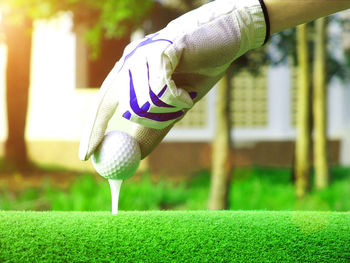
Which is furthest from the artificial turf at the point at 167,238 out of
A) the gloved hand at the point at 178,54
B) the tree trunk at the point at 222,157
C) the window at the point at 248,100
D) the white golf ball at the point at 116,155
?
the window at the point at 248,100

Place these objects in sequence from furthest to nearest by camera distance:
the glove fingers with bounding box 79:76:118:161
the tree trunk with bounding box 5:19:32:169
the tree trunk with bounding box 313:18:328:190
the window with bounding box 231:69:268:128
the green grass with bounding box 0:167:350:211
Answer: the window with bounding box 231:69:268:128
the tree trunk with bounding box 5:19:32:169
the tree trunk with bounding box 313:18:328:190
the green grass with bounding box 0:167:350:211
the glove fingers with bounding box 79:76:118:161

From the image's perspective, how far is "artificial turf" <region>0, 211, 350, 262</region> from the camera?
1.62 meters

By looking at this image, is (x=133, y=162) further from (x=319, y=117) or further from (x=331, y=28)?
(x=331, y=28)

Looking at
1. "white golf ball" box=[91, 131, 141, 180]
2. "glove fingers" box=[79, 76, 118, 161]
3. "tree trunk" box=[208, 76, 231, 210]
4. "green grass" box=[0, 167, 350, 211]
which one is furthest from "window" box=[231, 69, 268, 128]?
"glove fingers" box=[79, 76, 118, 161]

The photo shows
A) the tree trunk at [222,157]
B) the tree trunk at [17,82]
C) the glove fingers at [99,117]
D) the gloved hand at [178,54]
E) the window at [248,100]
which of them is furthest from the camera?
the window at [248,100]

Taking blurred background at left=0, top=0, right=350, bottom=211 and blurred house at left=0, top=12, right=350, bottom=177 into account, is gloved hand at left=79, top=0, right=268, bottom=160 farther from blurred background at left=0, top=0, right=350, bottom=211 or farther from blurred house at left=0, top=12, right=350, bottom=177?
blurred house at left=0, top=12, right=350, bottom=177

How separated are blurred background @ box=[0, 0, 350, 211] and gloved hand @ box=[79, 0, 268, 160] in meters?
4.67

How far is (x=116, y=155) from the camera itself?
1863 millimetres

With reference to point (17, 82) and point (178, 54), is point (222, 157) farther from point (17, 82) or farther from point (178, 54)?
point (17, 82)

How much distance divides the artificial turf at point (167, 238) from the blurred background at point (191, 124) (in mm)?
4575

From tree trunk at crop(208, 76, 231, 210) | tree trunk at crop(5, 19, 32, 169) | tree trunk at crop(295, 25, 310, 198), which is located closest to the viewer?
tree trunk at crop(208, 76, 231, 210)

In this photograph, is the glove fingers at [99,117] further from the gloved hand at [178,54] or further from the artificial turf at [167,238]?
the artificial turf at [167,238]

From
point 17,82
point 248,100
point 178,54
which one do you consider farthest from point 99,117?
point 248,100

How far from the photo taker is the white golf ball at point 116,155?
6.14ft
